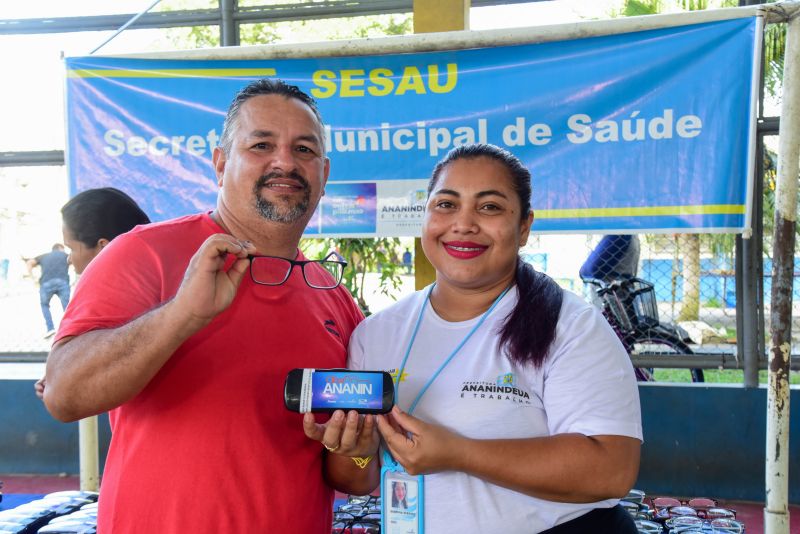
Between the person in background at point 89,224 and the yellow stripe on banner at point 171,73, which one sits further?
the yellow stripe on banner at point 171,73

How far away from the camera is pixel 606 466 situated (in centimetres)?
150

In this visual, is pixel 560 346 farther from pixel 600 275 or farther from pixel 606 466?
pixel 600 275

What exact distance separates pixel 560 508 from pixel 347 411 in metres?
0.51

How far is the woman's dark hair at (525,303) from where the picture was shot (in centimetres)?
160

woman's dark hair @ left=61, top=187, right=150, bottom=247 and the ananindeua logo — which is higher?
woman's dark hair @ left=61, top=187, right=150, bottom=247

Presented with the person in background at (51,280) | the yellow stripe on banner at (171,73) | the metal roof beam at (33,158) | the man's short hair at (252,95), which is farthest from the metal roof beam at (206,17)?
the man's short hair at (252,95)

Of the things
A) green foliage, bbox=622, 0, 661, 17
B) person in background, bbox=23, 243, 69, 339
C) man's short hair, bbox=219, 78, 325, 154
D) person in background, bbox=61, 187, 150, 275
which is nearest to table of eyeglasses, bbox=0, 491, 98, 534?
person in background, bbox=61, 187, 150, 275

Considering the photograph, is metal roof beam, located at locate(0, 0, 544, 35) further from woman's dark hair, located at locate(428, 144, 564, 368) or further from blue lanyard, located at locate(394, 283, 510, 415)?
blue lanyard, located at locate(394, 283, 510, 415)

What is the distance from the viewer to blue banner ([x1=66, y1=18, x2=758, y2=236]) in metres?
3.58

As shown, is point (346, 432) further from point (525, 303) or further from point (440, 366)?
point (525, 303)

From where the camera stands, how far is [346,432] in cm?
152

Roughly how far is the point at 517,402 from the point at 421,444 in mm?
248

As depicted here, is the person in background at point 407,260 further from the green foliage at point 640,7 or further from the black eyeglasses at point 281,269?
the green foliage at point 640,7

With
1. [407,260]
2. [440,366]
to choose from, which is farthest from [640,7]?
[440,366]
